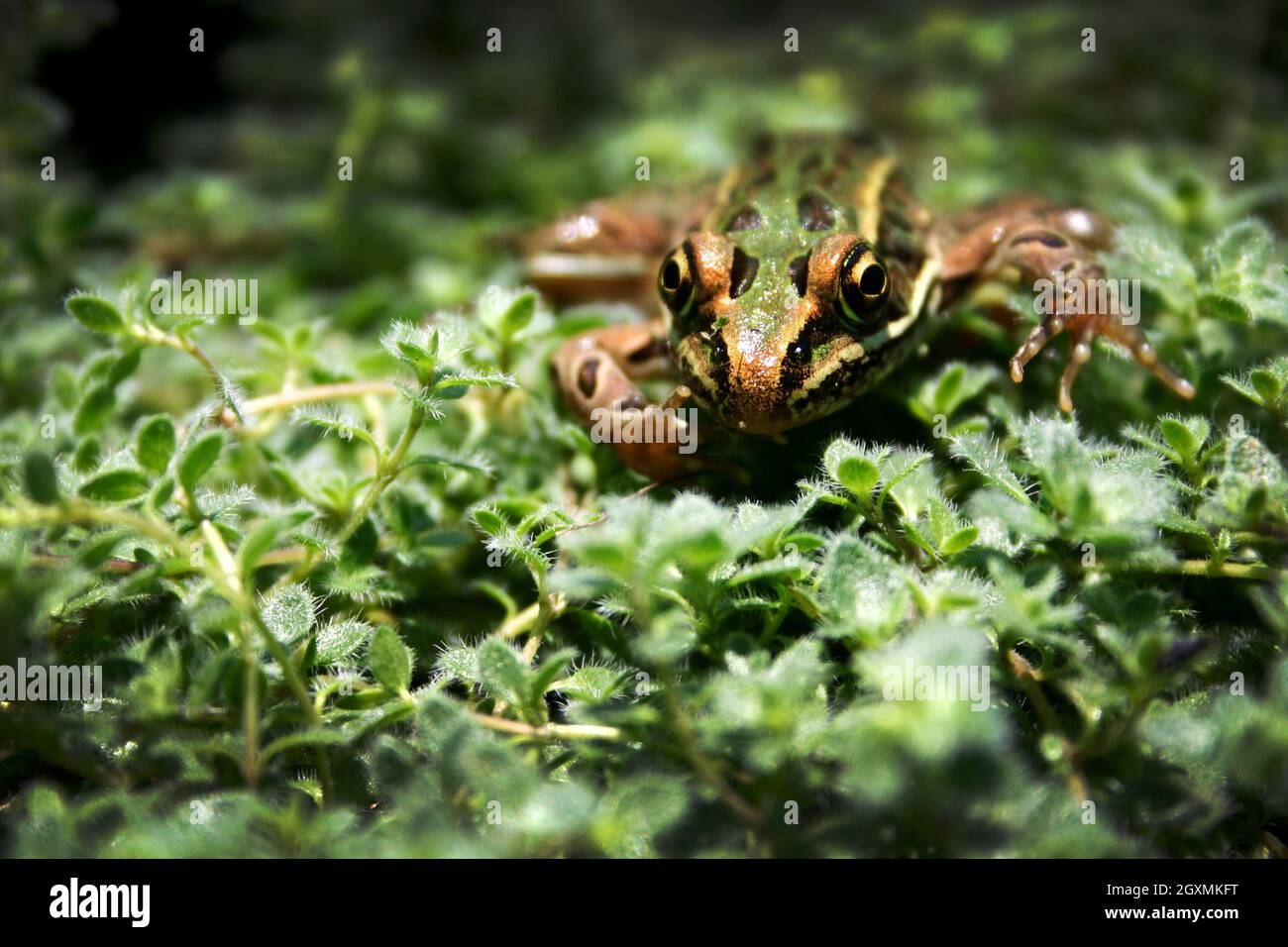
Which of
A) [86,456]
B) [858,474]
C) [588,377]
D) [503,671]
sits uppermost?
[588,377]

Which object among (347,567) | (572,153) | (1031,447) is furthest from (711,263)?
(572,153)

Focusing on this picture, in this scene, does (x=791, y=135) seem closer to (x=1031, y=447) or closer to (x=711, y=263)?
(x=711, y=263)

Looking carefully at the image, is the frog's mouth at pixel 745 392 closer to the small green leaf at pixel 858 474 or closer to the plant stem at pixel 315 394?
the small green leaf at pixel 858 474

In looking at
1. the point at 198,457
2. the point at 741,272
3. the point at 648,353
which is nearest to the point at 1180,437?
the point at 741,272

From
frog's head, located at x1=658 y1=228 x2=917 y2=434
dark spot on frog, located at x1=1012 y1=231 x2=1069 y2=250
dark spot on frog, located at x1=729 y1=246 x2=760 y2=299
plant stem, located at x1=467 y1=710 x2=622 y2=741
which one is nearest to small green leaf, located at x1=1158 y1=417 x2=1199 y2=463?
frog's head, located at x1=658 y1=228 x2=917 y2=434

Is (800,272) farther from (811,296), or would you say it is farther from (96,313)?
(96,313)

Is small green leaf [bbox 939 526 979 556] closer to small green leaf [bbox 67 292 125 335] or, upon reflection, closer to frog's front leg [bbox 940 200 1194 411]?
frog's front leg [bbox 940 200 1194 411]
